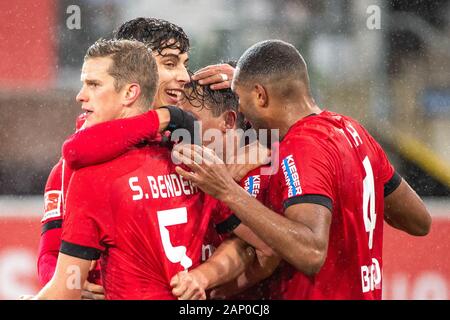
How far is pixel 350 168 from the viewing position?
277 cm

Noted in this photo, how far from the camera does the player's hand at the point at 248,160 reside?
3023 millimetres

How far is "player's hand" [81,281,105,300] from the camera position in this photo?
2664 mm

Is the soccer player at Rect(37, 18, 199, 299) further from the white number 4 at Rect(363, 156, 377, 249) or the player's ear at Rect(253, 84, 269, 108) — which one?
the white number 4 at Rect(363, 156, 377, 249)

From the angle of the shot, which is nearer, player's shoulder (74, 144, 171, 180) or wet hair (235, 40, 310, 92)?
player's shoulder (74, 144, 171, 180)

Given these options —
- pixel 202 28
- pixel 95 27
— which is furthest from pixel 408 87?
pixel 95 27

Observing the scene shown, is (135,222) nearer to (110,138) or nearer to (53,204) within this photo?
(110,138)

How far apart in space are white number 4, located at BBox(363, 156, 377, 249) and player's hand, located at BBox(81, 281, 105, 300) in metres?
0.91

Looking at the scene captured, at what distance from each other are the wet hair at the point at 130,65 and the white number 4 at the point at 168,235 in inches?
14.3

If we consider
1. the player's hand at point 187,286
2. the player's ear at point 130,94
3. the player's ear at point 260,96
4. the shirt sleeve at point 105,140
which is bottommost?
the player's hand at point 187,286

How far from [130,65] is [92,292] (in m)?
0.74

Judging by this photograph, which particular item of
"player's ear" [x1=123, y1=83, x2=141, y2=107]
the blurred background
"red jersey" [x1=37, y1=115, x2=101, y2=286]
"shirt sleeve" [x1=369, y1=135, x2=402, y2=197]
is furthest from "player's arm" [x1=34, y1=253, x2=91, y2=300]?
the blurred background

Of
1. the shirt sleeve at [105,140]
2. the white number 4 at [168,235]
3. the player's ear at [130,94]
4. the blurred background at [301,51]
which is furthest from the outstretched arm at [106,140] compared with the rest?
the blurred background at [301,51]

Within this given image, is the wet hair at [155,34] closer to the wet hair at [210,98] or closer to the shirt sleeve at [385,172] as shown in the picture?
the wet hair at [210,98]
